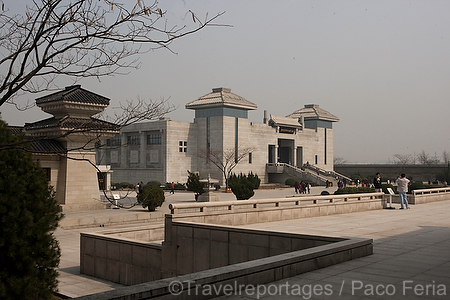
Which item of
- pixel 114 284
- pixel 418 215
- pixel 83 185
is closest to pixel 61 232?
pixel 83 185

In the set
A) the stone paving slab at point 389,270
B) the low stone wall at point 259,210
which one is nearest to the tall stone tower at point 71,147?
the low stone wall at point 259,210

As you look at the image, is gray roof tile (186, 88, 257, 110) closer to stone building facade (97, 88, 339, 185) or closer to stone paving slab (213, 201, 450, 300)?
stone building facade (97, 88, 339, 185)

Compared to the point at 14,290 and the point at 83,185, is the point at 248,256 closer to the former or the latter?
the point at 14,290

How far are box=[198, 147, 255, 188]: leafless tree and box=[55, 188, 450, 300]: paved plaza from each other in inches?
1928

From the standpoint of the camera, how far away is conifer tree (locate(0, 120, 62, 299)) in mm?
9000

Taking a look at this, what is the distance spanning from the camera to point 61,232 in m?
22.0

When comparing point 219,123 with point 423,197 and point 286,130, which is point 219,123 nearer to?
point 286,130

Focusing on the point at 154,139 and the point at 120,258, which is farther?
the point at 154,139

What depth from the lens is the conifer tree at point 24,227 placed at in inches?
354

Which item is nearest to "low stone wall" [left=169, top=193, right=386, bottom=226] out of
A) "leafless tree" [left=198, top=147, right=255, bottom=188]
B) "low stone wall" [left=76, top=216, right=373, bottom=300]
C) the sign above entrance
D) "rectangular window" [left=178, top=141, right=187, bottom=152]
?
"low stone wall" [left=76, top=216, right=373, bottom=300]

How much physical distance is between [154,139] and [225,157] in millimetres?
11412

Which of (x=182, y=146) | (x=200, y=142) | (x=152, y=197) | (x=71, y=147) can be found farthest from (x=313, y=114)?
(x=71, y=147)

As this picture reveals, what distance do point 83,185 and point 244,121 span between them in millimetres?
45550

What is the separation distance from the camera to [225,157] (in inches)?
2685
